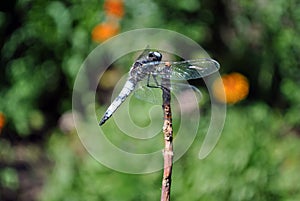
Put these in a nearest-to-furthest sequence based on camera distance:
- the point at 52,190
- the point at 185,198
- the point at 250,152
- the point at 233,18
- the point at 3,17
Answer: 1. the point at 185,198
2. the point at 250,152
3. the point at 52,190
4. the point at 3,17
5. the point at 233,18

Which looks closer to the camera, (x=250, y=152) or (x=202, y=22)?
(x=250, y=152)

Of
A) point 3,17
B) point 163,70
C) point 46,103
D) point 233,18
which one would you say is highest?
point 233,18

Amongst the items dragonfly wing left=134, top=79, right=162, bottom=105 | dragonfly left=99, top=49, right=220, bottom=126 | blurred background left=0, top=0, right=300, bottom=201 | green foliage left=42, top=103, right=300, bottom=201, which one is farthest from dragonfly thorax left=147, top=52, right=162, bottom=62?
blurred background left=0, top=0, right=300, bottom=201

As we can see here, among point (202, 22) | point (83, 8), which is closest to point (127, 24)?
point (83, 8)

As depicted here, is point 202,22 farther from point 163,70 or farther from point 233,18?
point 163,70

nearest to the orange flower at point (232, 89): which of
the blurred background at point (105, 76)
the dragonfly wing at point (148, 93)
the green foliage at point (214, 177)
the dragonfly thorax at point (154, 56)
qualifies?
the blurred background at point (105, 76)
